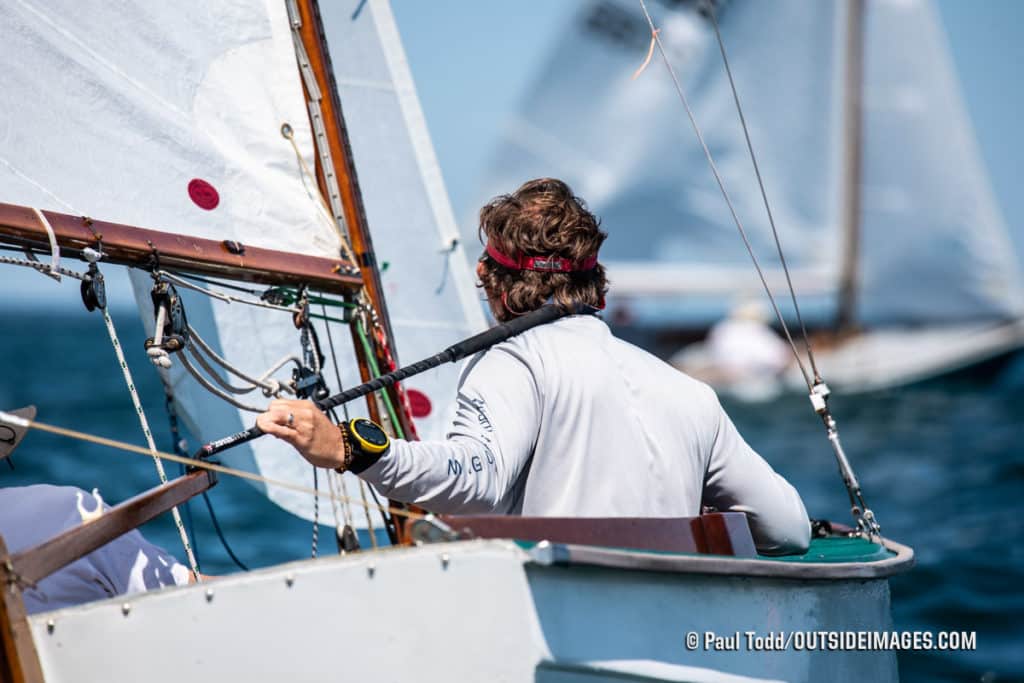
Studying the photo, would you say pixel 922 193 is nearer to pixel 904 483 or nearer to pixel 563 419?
pixel 904 483

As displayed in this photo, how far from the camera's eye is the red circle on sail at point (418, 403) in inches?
128

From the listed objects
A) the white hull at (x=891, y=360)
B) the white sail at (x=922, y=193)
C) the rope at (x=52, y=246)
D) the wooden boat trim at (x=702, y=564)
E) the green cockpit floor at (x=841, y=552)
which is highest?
the white sail at (x=922, y=193)

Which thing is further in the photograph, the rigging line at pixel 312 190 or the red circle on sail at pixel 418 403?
the red circle on sail at pixel 418 403

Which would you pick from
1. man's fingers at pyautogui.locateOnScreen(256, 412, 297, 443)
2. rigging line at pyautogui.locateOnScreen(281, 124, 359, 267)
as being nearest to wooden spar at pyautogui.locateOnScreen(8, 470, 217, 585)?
man's fingers at pyautogui.locateOnScreen(256, 412, 297, 443)

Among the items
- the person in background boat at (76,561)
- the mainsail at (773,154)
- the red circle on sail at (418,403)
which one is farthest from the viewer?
the mainsail at (773,154)

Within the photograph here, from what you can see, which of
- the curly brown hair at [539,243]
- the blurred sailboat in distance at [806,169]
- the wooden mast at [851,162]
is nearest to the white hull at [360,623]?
the curly brown hair at [539,243]

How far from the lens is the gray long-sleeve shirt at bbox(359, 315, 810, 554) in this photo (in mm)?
1760

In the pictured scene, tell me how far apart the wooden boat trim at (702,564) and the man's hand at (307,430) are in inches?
11.8

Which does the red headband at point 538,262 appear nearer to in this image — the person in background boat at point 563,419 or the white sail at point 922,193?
the person in background boat at point 563,419

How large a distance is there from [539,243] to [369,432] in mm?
452

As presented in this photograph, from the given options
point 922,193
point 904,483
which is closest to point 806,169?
point 922,193

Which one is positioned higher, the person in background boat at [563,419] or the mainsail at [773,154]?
the mainsail at [773,154]

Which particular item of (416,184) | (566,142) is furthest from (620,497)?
(566,142)

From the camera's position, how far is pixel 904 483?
9.12 metres
